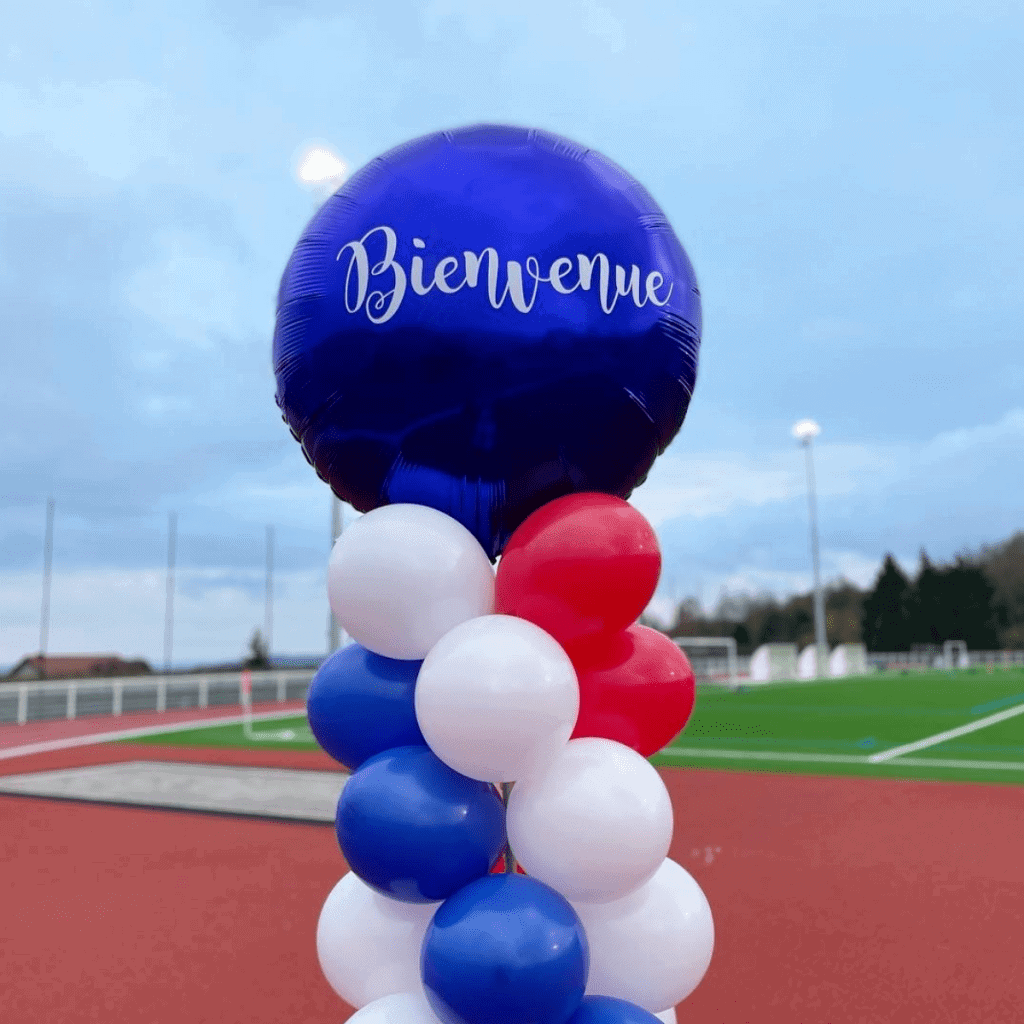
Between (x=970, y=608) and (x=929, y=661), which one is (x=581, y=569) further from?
(x=970, y=608)

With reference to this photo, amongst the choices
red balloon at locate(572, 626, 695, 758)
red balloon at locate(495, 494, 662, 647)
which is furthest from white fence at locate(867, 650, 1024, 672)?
red balloon at locate(495, 494, 662, 647)

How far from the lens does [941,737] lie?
53.3 feet

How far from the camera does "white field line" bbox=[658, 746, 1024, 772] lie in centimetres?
1259

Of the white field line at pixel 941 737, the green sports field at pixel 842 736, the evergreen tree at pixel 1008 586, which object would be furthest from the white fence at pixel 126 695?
the evergreen tree at pixel 1008 586

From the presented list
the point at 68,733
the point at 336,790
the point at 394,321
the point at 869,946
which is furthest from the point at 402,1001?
the point at 68,733

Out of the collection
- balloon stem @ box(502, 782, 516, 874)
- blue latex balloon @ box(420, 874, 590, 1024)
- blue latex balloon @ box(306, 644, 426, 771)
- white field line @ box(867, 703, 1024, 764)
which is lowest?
white field line @ box(867, 703, 1024, 764)

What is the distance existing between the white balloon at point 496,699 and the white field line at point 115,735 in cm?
1472

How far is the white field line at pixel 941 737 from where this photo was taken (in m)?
13.7

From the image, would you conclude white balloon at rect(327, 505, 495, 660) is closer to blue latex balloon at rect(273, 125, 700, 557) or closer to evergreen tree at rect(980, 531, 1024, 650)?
blue latex balloon at rect(273, 125, 700, 557)

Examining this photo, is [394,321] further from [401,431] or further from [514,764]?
[514,764]

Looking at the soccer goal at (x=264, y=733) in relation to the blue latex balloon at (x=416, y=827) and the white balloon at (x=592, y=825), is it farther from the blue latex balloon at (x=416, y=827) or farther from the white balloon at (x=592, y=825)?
the white balloon at (x=592, y=825)

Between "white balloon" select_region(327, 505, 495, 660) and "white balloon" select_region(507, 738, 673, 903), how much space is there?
560 millimetres

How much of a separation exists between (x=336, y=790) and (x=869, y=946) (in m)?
6.87

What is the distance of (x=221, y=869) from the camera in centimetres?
728
